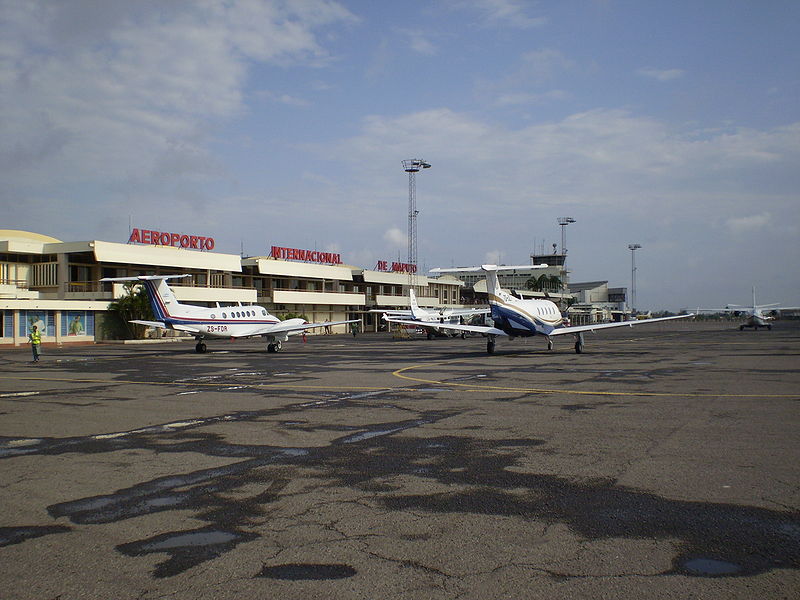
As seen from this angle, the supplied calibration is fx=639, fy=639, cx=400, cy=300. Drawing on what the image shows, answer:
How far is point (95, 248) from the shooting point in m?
59.3

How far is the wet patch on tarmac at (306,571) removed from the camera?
18.1 feet

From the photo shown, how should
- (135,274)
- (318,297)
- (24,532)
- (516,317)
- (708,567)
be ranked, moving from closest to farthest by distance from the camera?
1. (708,567)
2. (24,532)
3. (516,317)
4. (135,274)
5. (318,297)

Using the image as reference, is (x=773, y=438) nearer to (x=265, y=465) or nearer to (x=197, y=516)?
(x=265, y=465)

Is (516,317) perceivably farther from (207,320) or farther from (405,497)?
(405,497)

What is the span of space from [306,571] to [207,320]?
36219 millimetres

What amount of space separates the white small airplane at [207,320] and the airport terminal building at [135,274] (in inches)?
851

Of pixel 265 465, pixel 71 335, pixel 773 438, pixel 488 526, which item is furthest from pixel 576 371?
pixel 71 335

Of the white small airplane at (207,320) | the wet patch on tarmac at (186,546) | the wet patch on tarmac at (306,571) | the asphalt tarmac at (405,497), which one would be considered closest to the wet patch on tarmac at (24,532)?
the asphalt tarmac at (405,497)

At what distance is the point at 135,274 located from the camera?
69500mm

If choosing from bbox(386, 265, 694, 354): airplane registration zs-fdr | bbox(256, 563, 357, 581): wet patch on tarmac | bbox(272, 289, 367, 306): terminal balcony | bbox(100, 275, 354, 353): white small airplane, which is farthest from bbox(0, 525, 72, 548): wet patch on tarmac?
bbox(272, 289, 367, 306): terminal balcony

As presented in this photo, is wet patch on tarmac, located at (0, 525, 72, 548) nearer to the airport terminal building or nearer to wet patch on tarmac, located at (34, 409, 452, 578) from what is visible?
wet patch on tarmac, located at (34, 409, 452, 578)

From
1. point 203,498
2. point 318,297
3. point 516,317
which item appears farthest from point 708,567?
point 318,297

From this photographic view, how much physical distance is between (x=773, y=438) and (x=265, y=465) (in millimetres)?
8671

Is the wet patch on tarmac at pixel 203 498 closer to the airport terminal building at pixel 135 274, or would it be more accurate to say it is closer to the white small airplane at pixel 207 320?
the white small airplane at pixel 207 320
